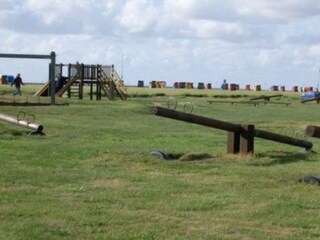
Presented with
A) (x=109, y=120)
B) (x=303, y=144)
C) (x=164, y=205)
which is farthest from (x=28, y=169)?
(x=109, y=120)

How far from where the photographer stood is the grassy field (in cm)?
760

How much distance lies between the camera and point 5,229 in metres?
7.38

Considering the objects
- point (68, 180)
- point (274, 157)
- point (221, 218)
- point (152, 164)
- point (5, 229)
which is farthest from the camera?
point (274, 157)

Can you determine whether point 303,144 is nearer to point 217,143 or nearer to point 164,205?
point 217,143

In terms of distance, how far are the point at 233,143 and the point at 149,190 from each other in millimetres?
4666

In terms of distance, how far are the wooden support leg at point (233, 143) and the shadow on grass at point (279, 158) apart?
382mm

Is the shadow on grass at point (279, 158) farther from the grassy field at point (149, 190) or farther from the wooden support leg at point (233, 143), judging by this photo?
the wooden support leg at point (233, 143)

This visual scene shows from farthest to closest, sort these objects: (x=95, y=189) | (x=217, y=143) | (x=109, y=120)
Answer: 1. (x=109, y=120)
2. (x=217, y=143)
3. (x=95, y=189)

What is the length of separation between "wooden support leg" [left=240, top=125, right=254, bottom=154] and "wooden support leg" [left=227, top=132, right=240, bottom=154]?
3.3 inches

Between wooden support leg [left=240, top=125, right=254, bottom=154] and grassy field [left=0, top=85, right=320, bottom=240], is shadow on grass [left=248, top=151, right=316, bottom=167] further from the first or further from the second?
wooden support leg [left=240, top=125, right=254, bottom=154]

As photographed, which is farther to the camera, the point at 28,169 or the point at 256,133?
the point at 256,133

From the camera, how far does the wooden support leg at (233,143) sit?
1431 cm

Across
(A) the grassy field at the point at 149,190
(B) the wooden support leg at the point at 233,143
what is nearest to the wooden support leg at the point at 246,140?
(B) the wooden support leg at the point at 233,143

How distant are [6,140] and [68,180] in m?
5.84
